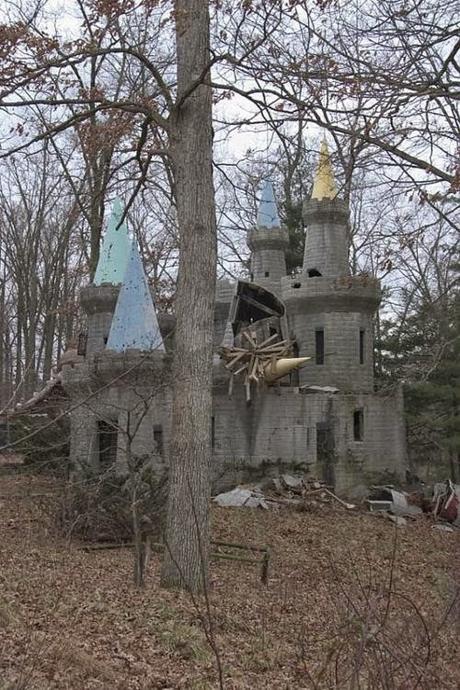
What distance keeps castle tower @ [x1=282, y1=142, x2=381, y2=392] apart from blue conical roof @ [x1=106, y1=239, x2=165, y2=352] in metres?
4.88

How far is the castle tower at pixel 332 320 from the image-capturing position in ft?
75.9

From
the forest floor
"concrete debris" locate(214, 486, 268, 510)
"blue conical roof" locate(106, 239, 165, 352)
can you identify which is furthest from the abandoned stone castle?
the forest floor

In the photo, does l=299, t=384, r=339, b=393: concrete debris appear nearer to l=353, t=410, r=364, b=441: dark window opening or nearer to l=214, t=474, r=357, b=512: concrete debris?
l=353, t=410, r=364, b=441: dark window opening

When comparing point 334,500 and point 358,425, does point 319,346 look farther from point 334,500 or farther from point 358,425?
point 334,500

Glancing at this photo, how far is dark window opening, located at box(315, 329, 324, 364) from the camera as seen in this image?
2342 centimetres

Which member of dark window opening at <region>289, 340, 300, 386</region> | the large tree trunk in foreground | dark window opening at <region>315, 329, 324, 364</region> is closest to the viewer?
the large tree trunk in foreground

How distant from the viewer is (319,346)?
23.6 meters

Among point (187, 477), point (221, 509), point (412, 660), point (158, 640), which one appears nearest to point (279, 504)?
point (221, 509)

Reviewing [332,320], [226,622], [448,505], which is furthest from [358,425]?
[226,622]

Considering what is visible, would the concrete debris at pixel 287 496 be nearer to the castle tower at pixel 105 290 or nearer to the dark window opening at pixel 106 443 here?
the dark window opening at pixel 106 443

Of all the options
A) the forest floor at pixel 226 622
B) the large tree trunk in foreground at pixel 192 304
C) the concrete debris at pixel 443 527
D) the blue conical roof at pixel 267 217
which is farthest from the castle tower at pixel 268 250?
the large tree trunk in foreground at pixel 192 304

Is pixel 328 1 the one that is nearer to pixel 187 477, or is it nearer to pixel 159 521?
pixel 187 477

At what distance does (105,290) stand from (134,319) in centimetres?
262

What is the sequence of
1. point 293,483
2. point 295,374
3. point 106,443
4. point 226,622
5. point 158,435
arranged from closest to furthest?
point 226,622 → point 293,483 → point 158,435 → point 106,443 → point 295,374
